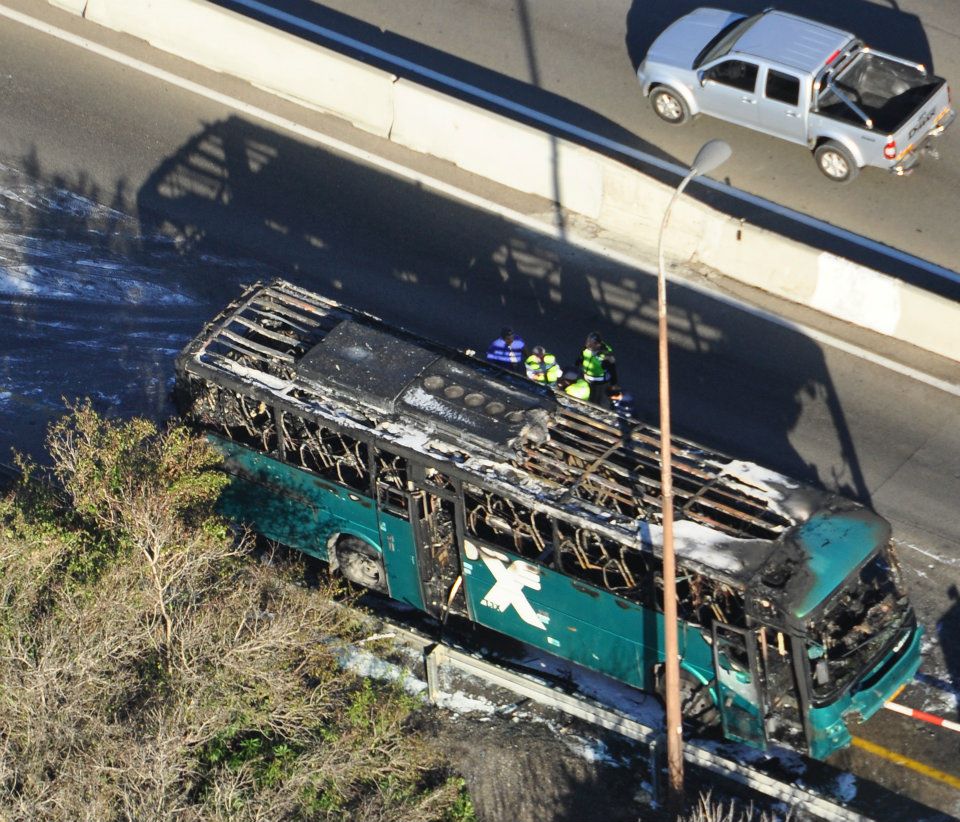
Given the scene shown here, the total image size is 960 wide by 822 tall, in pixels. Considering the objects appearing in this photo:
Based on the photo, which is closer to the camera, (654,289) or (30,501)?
(30,501)

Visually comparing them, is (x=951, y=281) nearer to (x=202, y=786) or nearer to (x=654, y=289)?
(x=654, y=289)

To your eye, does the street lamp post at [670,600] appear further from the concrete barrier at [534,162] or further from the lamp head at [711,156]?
the concrete barrier at [534,162]

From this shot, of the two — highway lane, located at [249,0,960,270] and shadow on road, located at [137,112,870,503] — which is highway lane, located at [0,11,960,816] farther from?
highway lane, located at [249,0,960,270]

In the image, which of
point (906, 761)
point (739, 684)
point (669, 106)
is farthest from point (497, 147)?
point (906, 761)

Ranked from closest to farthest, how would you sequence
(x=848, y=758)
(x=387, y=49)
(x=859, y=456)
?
(x=848, y=758), (x=859, y=456), (x=387, y=49)

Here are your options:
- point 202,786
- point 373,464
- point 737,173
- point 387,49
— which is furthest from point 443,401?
point 387,49

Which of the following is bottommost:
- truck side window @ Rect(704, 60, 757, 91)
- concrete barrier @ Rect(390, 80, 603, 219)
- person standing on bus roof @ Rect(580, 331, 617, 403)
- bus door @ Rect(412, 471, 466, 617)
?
bus door @ Rect(412, 471, 466, 617)

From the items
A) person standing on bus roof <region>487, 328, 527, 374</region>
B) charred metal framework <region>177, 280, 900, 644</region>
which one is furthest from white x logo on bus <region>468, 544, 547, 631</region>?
person standing on bus roof <region>487, 328, 527, 374</region>
